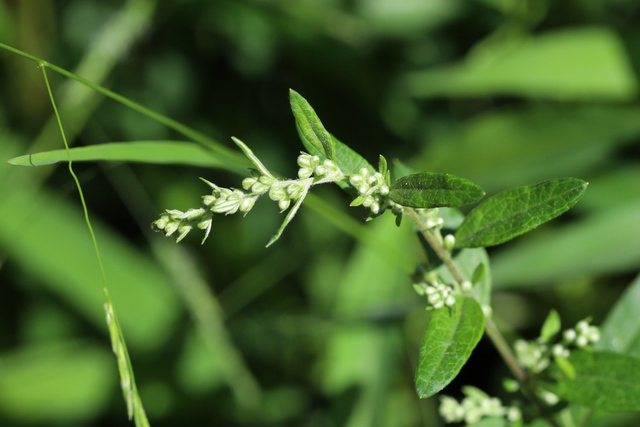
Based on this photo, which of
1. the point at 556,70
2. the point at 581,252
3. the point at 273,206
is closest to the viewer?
the point at 581,252

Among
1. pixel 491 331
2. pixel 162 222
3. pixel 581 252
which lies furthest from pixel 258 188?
pixel 581 252

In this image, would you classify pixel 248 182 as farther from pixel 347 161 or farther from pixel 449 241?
pixel 449 241

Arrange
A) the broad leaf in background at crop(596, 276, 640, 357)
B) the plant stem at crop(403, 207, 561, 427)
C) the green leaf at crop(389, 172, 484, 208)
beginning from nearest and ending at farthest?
the green leaf at crop(389, 172, 484, 208), the plant stem at crop(403, 207, 561, 427), the broad leaf in background at crop(596, 276, 640, 357)

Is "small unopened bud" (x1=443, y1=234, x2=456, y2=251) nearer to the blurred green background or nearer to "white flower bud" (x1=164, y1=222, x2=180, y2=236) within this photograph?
"white flower bud" (x1=164, y1=222, x2=180, y2=236)

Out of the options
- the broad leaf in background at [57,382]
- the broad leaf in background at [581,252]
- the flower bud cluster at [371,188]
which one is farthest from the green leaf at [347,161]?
the broad leaf in background at [57,382]

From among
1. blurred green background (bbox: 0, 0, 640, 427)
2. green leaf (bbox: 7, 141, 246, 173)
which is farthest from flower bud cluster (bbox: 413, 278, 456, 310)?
blurred green background (bbox: 0, 0, 640, 427)

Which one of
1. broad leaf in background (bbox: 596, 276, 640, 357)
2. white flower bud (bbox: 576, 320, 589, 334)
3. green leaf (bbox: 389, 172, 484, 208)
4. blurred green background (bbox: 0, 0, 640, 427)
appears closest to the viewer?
green leaf (bbox: 389, 172, 484, 208)
